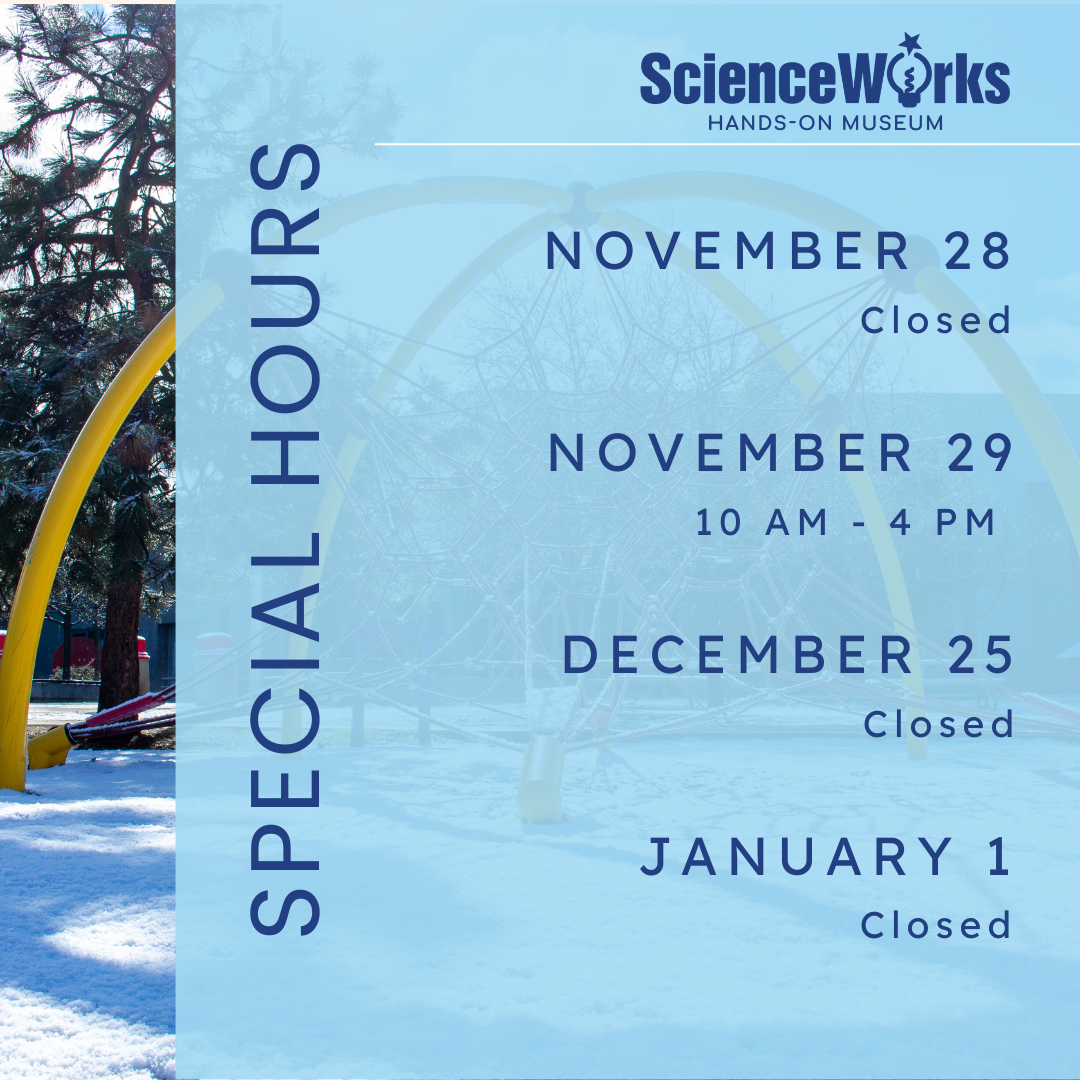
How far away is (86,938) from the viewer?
3920 millimetres

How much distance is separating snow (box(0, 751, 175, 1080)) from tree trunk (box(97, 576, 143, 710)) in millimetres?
4437

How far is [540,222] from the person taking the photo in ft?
22.6

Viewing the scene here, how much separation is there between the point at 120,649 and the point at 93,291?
163 inches

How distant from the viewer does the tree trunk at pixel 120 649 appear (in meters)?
11.7

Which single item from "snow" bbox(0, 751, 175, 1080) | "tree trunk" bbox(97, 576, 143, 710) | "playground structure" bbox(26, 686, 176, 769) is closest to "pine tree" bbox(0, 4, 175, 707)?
"tree trunk" bbox(97, 576, 143, 710)

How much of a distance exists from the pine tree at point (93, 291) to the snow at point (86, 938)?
437 cm

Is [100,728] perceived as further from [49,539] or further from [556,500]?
[556,500]

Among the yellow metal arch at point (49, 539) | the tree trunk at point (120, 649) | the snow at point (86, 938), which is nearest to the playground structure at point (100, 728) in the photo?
the yellow metal arch at point (49, 539)

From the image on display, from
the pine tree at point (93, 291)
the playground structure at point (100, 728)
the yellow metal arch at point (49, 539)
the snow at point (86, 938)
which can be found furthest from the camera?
the pine tree at point (93, 291)

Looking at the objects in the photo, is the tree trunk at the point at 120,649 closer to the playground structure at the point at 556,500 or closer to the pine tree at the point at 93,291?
the pine tree at the point at 93,291

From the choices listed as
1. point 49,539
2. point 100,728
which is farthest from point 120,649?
point 49,539

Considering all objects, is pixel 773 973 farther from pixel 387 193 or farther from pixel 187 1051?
pixel 387 193

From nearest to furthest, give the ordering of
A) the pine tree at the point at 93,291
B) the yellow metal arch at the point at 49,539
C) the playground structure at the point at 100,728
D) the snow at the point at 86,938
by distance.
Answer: the snow at the point at 86,938 → the yellow metal arch at the point at 49,539 → the playground structure at the point at 100,728 → the pine tree at the point at 93,291

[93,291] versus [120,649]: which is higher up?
[93,291]
